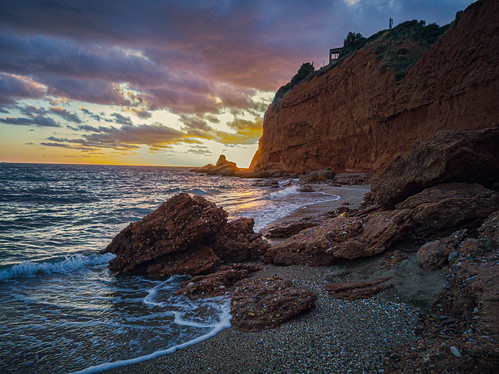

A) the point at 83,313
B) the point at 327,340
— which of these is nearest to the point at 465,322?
the point at 327,340

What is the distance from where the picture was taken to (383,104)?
29828mm

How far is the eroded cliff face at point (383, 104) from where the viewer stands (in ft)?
65.6

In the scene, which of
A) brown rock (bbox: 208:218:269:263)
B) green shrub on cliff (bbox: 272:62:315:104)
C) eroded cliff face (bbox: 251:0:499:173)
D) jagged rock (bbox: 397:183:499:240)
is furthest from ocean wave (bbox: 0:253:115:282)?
green shrub on cliff (bbox: 272:62:315:104)

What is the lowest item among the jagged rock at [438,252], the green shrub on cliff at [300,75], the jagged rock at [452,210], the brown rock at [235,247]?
the brown rock at [235,247]

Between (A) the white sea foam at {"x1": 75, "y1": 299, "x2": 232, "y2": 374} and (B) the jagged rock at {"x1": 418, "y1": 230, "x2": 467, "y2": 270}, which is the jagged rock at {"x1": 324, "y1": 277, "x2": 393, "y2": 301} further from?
(A) the white sea foam at {"x1": 75, "y1": 299, "x2": 232, "y2": 374}

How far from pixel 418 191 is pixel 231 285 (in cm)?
500

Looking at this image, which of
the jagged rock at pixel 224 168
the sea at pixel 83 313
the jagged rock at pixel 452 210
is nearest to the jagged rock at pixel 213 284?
the sea at pixel 83 313

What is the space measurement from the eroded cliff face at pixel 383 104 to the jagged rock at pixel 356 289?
70.2 ft

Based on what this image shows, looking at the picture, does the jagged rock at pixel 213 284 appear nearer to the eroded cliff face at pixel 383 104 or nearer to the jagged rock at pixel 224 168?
the eroded cliff face at pixel 383 104

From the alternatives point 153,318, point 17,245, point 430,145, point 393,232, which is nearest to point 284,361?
point 153,318

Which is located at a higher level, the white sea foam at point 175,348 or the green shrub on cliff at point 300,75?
the green shrub on cliff at point 300,75

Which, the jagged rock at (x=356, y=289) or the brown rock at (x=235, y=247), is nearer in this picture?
the jagged rock at (x=356, y=289)

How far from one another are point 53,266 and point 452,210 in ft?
30.7

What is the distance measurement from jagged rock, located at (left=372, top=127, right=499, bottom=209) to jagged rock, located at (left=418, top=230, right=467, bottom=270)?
2150 millimetres
